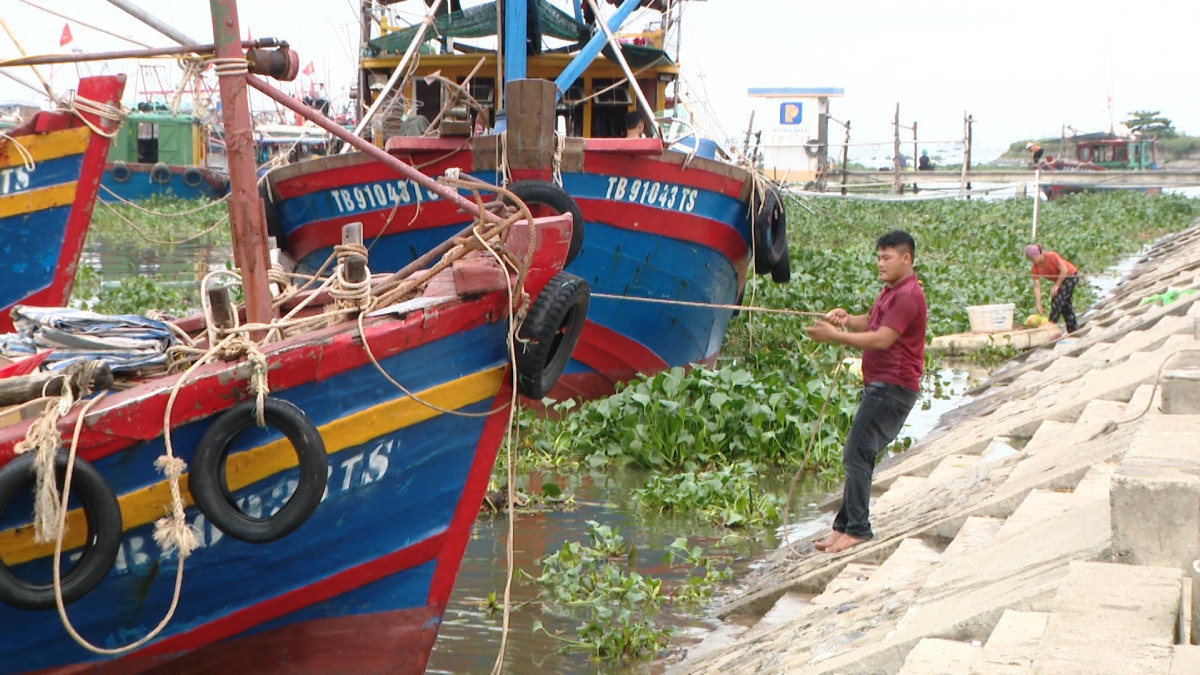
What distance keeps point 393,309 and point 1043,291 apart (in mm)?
12362

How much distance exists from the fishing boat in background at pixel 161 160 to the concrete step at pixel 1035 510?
107 feet

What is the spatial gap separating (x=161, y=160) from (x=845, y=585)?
3926 centimetres

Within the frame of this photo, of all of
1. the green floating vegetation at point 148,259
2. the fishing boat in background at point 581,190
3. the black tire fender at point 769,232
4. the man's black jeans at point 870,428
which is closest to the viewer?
the man's black jeans at point 870,428

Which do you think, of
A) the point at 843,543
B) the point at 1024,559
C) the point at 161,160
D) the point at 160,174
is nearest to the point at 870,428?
the point at 843,543

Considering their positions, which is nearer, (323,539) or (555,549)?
(323,539)

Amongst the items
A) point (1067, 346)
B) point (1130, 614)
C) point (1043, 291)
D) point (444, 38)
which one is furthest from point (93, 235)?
point (1130, 614)

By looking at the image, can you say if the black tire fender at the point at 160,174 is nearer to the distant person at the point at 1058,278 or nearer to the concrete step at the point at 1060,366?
the distant person at the point at 1058,278

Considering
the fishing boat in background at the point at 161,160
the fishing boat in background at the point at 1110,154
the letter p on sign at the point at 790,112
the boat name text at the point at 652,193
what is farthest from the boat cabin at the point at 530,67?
the fishing boat in background at the point at 1110,154

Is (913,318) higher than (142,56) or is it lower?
lower

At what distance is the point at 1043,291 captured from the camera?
1550 cm

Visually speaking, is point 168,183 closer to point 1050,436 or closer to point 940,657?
point 1050,436

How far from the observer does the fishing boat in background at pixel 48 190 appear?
25.6ft

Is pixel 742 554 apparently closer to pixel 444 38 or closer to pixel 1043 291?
pixel 444 38

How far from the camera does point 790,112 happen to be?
48.5 metres
